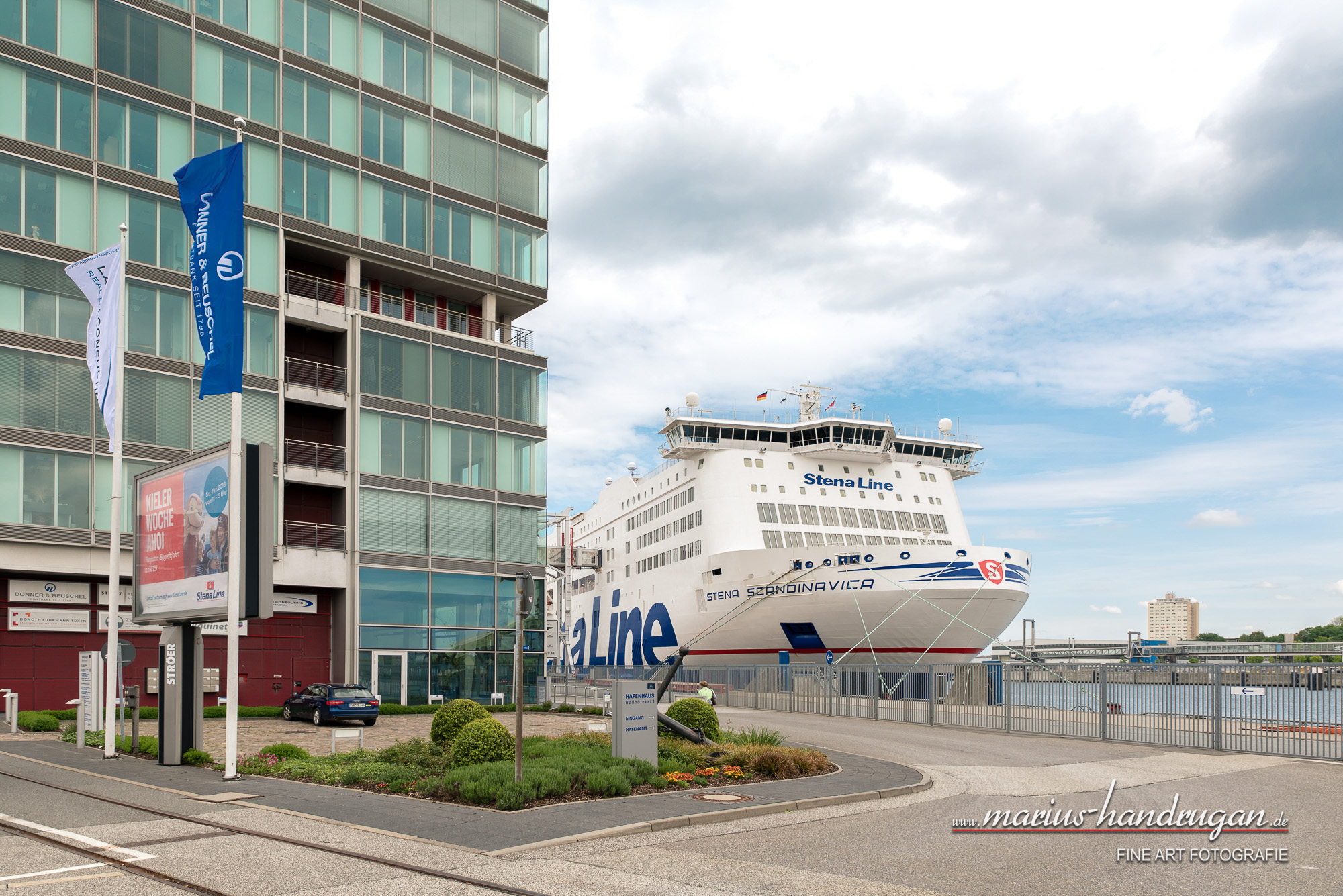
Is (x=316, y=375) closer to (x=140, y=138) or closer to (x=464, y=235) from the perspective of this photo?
(x=464, y=235)

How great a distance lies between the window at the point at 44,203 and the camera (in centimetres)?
3241

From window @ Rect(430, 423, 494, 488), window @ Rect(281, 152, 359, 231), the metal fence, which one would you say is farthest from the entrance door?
window @ Rect(281, 152, 359, 231)

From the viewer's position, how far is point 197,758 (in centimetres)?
1841

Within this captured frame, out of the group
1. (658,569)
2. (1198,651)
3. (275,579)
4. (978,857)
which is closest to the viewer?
(978,857)

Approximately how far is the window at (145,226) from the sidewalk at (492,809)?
827 inches

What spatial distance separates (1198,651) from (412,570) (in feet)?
293

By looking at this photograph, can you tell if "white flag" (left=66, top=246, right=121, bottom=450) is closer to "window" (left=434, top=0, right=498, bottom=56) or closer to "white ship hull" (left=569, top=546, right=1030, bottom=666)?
"window" (left=434, top=0, right=498, bottom=56)

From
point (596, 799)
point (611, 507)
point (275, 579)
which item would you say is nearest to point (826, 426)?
point (611, 507)

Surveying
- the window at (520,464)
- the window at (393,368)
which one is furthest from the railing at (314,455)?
the window at (520,464)

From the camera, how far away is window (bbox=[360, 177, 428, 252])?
132 ft

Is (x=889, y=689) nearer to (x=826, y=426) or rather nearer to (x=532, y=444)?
(x=532, y=444)

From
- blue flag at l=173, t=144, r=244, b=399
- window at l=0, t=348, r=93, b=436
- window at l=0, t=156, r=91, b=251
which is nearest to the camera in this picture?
blue flag at l=173, t=144, r=244, b=399

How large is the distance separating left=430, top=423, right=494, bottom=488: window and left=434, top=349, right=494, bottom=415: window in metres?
0.94

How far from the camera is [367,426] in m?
38.6
